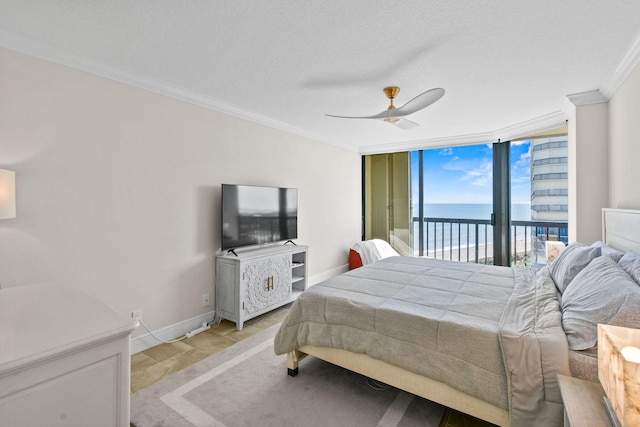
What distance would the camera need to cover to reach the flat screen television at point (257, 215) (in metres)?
3.17

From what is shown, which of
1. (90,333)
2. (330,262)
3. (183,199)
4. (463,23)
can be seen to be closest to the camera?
(90,333)

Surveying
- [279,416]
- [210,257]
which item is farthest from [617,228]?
[210,257]

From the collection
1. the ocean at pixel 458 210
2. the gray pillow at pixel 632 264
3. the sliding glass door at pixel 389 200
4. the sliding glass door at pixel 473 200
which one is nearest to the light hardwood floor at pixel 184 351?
the gray pillow at pixel 632 264

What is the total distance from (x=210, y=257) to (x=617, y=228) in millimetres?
3660

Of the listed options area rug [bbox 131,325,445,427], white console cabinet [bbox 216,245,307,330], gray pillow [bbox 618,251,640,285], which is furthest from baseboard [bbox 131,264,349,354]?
gray pillow [bbox 618,251,640,285]

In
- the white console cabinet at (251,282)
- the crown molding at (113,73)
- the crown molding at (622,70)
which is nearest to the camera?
the crown molding at (113,73)

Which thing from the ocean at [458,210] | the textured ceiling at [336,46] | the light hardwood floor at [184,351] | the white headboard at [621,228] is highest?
the textured ceiling at [336,46]

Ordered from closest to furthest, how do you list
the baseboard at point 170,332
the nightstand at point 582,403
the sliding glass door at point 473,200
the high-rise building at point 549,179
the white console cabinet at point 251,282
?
1. the nightstand at point 582,403
2. the baseboard at point 170,332
3. the white console cabinet at point 251,282
4. the high-rise building at point 549,179
5. the sliding glass door at point 473,200

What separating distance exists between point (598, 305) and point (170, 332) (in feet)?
10.4

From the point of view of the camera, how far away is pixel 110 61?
7.48 ft

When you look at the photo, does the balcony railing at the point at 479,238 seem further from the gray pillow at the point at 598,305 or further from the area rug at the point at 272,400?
the area rug at the point at 272,400

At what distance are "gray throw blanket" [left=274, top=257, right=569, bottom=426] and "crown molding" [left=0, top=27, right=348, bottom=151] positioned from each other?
7.19 ft

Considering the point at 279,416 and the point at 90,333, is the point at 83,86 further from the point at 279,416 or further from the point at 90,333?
the point at 279,416

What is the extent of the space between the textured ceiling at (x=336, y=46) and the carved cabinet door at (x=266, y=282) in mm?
1768
